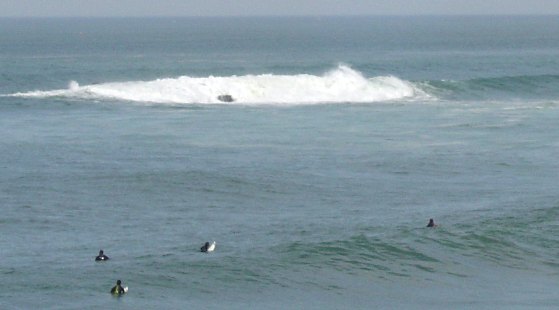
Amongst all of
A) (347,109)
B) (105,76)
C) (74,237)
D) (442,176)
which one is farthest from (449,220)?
(105,76)

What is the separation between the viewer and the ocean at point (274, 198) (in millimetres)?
32688

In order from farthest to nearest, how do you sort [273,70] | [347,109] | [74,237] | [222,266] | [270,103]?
[273,70] < [270,103] < [347,109] < [74,237] < [222,266]

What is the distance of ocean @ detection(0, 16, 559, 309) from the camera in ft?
107

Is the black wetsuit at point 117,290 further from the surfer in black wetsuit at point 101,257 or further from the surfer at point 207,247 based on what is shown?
the surfer at point 207,247

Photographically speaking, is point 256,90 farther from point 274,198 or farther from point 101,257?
point 101,257

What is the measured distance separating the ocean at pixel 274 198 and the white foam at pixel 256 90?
9.6 inches

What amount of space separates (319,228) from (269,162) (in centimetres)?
1152

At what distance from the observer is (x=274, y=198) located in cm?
4306

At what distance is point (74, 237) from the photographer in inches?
1453

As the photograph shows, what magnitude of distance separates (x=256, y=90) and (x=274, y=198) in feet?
124

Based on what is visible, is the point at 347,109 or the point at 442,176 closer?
the point at 442,176

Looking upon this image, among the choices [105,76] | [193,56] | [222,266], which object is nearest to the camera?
[222,266]

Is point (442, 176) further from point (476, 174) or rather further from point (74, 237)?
point (74, 237)

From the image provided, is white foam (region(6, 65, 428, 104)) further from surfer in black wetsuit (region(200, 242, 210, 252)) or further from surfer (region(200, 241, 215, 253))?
surfer in black wetsuit (region(200, 242, 210, 252))
